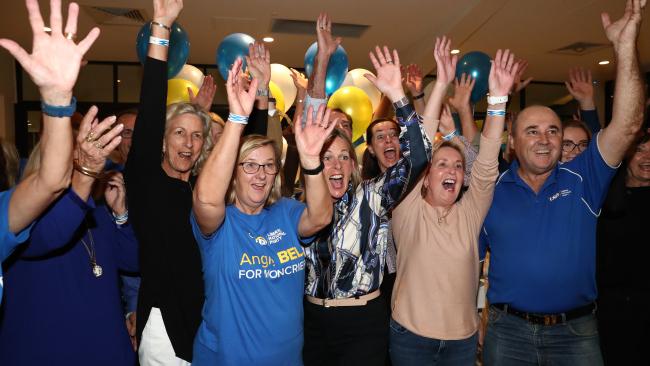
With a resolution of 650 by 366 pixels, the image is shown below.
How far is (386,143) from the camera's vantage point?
289 centimetres

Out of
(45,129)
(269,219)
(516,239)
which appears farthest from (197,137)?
(516,239)

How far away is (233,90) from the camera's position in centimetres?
166

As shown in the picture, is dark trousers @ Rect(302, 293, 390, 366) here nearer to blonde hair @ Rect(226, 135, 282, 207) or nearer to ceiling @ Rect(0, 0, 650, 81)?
blonde hair @ Rect(226, 135, 282, 207)

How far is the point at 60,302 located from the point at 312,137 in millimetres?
993

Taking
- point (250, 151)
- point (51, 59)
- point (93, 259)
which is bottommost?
point (93, 259)

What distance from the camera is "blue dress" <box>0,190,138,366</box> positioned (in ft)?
4.65

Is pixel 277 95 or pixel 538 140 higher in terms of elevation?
pixel 277 95

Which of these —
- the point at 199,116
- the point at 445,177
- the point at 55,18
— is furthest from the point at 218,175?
the point at 445,177

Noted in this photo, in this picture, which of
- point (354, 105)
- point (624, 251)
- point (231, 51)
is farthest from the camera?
point (354, 105)

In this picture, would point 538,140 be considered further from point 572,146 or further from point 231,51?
point 231,51

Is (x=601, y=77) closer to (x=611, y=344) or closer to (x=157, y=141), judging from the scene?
(x=611, y=344)

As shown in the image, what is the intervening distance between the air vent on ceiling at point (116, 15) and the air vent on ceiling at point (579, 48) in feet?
20.2

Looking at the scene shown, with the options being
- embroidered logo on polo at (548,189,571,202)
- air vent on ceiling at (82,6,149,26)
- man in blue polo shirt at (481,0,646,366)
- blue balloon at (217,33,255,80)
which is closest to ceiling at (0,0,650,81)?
air vent on ceiling at (82,6,149,26)

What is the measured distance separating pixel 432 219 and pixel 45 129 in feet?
5.09
